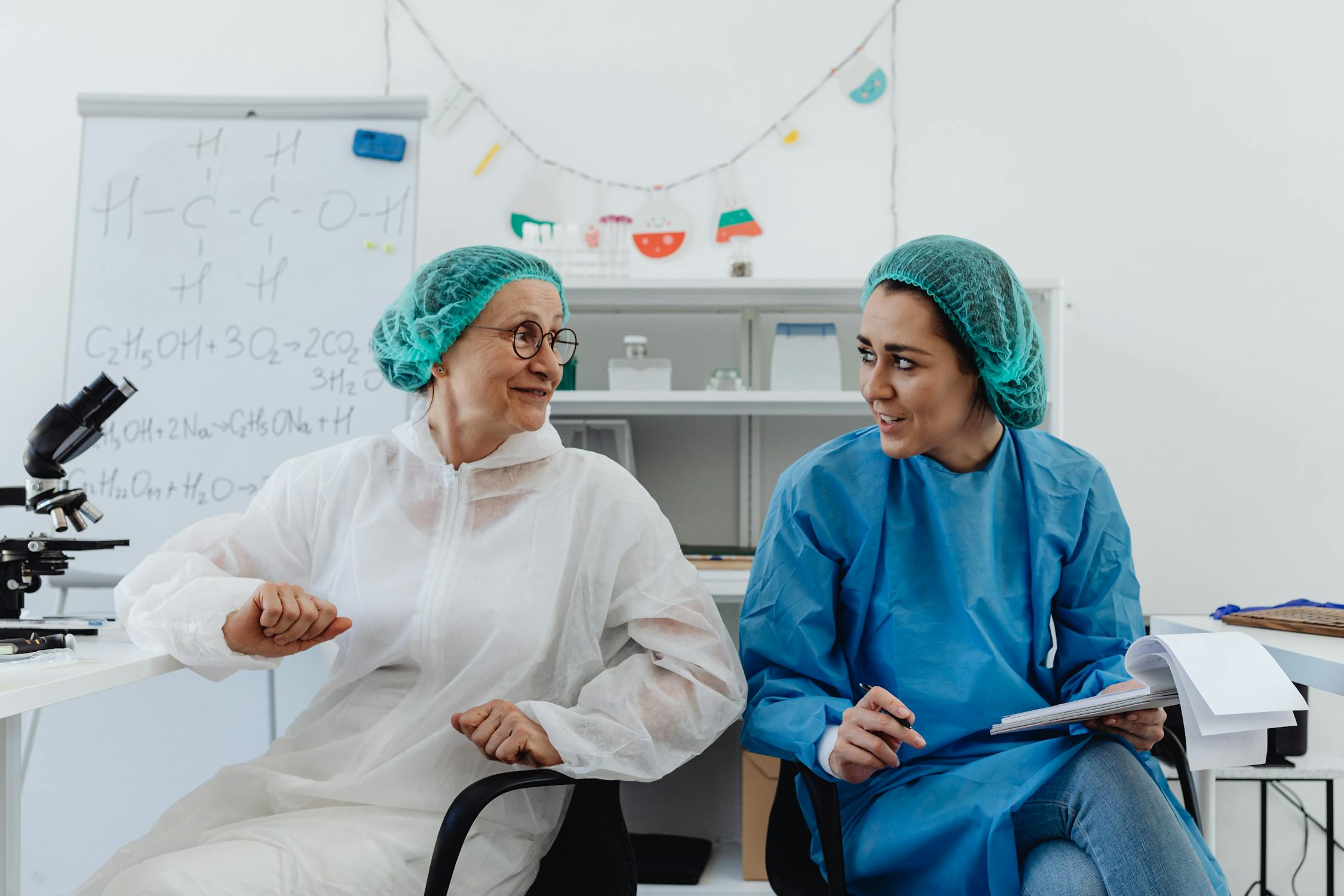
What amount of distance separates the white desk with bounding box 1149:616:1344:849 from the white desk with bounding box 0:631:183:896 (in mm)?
1276

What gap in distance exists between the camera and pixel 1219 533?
2.60 metres

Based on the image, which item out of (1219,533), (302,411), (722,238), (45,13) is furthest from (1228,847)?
(45,13)

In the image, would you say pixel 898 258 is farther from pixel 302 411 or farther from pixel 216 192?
pixel 216 192

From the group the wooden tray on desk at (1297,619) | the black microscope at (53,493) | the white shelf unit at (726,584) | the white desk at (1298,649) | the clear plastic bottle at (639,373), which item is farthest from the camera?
the clear plastic bottle at (639,373)

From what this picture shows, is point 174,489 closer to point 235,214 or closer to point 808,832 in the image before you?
point 235,214

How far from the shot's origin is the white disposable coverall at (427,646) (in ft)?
3.90

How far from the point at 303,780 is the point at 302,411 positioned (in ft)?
4.05

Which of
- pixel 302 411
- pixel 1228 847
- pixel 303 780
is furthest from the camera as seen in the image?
pixel 1228 847

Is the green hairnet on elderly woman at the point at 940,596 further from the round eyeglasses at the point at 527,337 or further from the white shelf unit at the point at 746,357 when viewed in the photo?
the white shelf unit at the point at 746,357

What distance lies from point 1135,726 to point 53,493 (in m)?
1.50

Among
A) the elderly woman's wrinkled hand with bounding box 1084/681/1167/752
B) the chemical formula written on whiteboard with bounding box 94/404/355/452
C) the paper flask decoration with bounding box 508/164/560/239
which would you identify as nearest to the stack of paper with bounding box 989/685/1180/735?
the elderly woman's wrinkled hand with bounding box 1084/681/1167/752

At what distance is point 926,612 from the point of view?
132cm

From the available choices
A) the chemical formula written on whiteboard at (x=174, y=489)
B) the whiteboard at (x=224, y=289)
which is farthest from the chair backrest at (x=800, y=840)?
the chemical formula written on whiteboard at (x=174, y=489)

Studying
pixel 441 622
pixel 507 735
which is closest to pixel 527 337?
pixel 441 622
